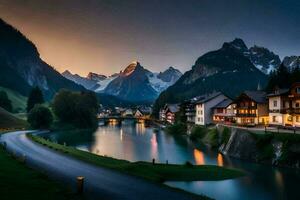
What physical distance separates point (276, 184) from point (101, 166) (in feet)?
80.9

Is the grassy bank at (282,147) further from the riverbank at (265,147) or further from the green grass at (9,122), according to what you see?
the green grass at (9,122)

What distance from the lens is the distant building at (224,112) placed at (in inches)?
4592

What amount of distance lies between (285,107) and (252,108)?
17507mm

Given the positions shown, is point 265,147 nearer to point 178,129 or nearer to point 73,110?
point 178,129

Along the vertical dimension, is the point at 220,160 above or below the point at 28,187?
below

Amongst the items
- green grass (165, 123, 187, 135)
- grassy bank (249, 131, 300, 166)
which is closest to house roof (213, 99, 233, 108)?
green grass (165, 123, 187, 135)

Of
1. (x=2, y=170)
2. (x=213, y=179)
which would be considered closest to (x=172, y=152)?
(x=213, y=179)

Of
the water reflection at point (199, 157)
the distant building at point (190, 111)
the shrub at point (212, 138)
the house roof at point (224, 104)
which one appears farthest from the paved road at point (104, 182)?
the distant building at point (190, 111)

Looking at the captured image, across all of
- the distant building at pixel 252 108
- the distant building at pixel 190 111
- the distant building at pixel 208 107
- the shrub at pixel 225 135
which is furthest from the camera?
the distant building at pixel 190 111

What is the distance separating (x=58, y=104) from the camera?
6777 inches

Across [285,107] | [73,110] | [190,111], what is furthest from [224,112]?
[73,110]

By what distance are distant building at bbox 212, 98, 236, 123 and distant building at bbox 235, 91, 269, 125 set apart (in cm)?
571

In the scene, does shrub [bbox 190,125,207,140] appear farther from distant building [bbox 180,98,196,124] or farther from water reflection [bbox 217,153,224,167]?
water reflection [bbox 217,153,224,167]

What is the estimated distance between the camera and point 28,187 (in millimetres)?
29125
